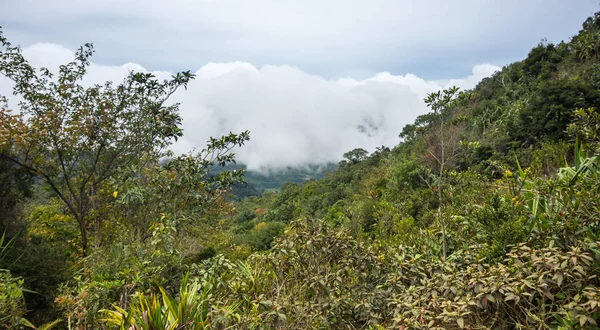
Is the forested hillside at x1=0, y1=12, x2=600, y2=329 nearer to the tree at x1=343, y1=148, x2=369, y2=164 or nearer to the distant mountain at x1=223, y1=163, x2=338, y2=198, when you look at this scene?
the tree at x1=343, y1=148, x2=369, y2=164

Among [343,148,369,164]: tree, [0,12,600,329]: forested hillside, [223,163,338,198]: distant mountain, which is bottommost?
[223,163,338,198]: distant mountain

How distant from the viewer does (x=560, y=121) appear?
10.9 m

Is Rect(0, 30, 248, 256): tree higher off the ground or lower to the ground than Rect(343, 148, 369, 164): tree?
higher

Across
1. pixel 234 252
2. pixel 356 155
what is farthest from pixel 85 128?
pixel 356 155

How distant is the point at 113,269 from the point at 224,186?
62.7 inches

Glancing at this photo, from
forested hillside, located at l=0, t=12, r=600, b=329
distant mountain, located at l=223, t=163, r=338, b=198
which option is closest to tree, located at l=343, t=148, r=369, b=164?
forested hillside, located at l=0, t=12, r=600, b=329

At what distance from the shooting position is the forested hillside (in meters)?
2.14

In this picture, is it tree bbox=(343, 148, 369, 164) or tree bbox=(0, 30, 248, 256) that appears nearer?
tree bbox=(0, 30, 248, 256)

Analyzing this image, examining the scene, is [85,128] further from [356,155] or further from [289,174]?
[289,174]

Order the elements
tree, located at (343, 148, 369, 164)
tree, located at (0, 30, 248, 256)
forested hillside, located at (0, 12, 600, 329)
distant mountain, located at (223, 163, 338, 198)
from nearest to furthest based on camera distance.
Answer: forested hillside, located at (0, 12, 600, 329), tree, located at (0, 30, 248, 256), tree, located at (343, 148, 369, 164), distant mountain, located at (223, 163, 338, 198)

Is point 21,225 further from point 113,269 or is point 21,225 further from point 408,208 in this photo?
point 408,208

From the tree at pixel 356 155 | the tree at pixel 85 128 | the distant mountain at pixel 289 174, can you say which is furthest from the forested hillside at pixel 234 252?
the distant mountain at pixel 289 174

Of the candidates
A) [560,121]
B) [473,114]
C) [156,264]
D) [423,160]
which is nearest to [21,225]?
[156,264]

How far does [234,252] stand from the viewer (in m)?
7.41
